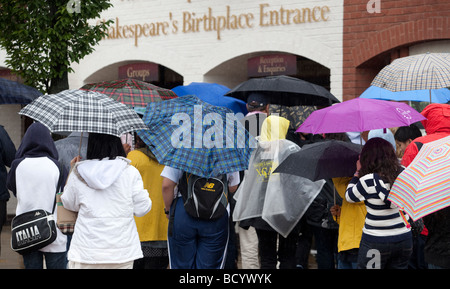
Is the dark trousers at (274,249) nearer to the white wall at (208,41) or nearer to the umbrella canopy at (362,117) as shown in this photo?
the umbrella canopy at (362,117)

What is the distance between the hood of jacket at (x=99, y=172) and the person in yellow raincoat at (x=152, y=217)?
1655 mm

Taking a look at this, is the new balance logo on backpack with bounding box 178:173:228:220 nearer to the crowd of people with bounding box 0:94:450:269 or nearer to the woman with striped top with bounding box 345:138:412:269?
the crowd of people with bounding box 0:94:450:269

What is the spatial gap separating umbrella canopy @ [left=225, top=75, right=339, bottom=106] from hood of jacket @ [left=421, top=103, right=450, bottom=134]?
2.09 meters

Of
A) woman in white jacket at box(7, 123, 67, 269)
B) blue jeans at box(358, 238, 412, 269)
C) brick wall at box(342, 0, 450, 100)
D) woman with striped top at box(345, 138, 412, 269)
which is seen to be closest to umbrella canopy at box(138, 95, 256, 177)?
woman in white jacket at box(7, 123, 67, 269)

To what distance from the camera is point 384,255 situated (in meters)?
4.94

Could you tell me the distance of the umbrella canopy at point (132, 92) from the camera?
7349 mm

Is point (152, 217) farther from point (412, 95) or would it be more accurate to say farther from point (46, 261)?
point (412, 95)

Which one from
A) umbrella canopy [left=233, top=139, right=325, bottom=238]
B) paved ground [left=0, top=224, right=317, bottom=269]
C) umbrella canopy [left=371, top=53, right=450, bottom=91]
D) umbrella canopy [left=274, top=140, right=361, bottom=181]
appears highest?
umbrella canopy [left=371, top=53, right=450, bottom=91]

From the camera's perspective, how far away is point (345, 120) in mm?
5254

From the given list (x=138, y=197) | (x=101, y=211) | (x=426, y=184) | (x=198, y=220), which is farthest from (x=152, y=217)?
(x=426, y=184)

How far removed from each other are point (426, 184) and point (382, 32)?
7308 millimetres

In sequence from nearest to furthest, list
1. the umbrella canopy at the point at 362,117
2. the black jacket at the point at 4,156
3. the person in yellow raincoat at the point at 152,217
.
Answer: the umbrella canopy at the point at 362,117
the person in yellow raincoat at the point at 152,217
the black jacket at the point at 4,156

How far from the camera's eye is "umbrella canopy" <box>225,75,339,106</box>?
779cm

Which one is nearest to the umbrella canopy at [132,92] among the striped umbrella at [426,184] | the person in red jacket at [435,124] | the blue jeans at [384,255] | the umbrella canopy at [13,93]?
the umbrella canopy at [13,93]
